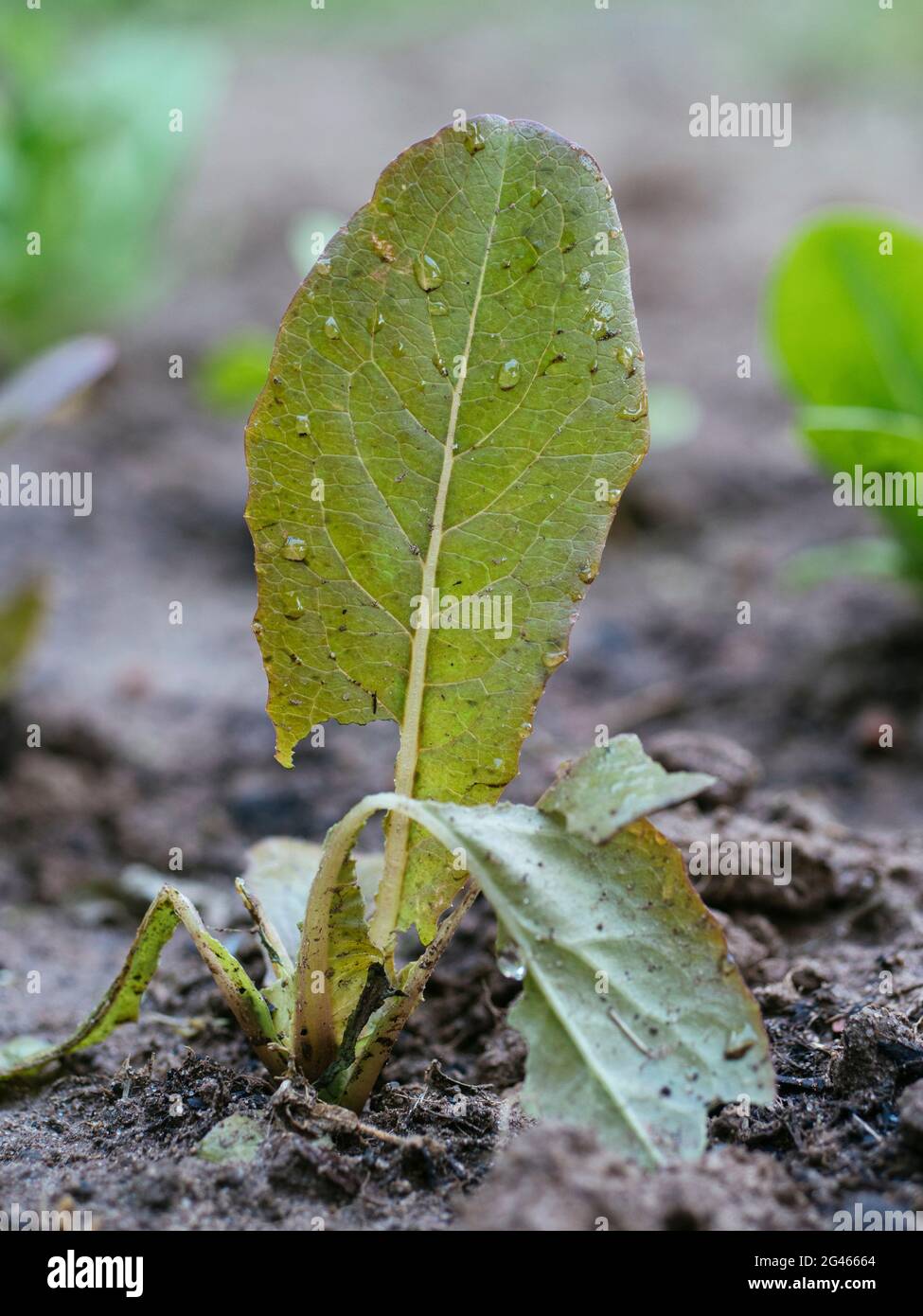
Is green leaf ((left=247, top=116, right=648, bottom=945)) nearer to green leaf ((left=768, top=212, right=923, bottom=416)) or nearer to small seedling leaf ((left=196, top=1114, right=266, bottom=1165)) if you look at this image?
small seedling leaf ((left=196, top=1114, right=266, bottom=1165))

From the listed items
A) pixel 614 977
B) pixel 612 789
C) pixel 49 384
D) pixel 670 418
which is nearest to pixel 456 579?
pixel 612 789

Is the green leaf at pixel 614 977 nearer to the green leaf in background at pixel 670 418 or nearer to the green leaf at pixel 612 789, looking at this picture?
the green leaf at pixel 612 789

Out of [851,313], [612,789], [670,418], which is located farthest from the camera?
[670,418]

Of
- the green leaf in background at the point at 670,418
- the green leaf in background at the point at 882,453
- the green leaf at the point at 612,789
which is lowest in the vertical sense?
the green leaf at the point at 612,789

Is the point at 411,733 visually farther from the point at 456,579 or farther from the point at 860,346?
the point at 860,346

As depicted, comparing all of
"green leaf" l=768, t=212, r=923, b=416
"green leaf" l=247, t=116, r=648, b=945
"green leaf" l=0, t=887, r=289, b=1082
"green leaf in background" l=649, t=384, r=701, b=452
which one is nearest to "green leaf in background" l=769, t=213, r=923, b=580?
"green leaf" l=768, t=212, r=923, b=416

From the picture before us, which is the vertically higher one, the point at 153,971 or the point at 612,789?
the point at 612,789

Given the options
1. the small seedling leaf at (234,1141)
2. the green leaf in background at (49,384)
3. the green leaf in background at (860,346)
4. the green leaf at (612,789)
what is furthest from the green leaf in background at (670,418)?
the small seedling leaf at (234,1141)
